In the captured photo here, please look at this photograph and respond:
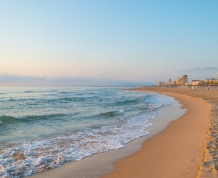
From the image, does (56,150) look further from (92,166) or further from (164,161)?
(164,161)

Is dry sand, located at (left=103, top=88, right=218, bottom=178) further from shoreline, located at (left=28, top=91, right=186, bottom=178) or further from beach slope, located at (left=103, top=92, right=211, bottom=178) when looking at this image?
shoreline, located at (left=28, top=91, right=186, bottom=178)

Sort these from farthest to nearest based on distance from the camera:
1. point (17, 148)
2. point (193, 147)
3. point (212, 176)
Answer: point (17, 148), point (193, 147), point (212, 176)

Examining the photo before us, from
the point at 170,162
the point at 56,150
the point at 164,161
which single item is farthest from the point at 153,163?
the point at 56,150

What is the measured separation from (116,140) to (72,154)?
84.6 inches

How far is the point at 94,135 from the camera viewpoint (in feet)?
29.3

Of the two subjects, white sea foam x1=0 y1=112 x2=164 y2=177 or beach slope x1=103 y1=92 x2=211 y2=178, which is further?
white sea foam x1=0 y1=112 x2=164 y2=177

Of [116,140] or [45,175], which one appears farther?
[116,140]

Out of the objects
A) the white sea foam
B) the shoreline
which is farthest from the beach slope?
the white sea foam

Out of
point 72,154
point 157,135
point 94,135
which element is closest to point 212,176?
point 72,154

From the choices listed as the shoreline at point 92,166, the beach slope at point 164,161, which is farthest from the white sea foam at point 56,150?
the beach slope at point 164,161

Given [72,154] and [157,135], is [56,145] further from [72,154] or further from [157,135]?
[157,135]

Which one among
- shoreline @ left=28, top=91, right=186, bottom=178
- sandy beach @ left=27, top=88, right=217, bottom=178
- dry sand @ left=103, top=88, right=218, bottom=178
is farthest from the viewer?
shoreline @ left=28, top=91, right=186, bottom=178

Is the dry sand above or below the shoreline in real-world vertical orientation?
above

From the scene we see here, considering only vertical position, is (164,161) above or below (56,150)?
above
